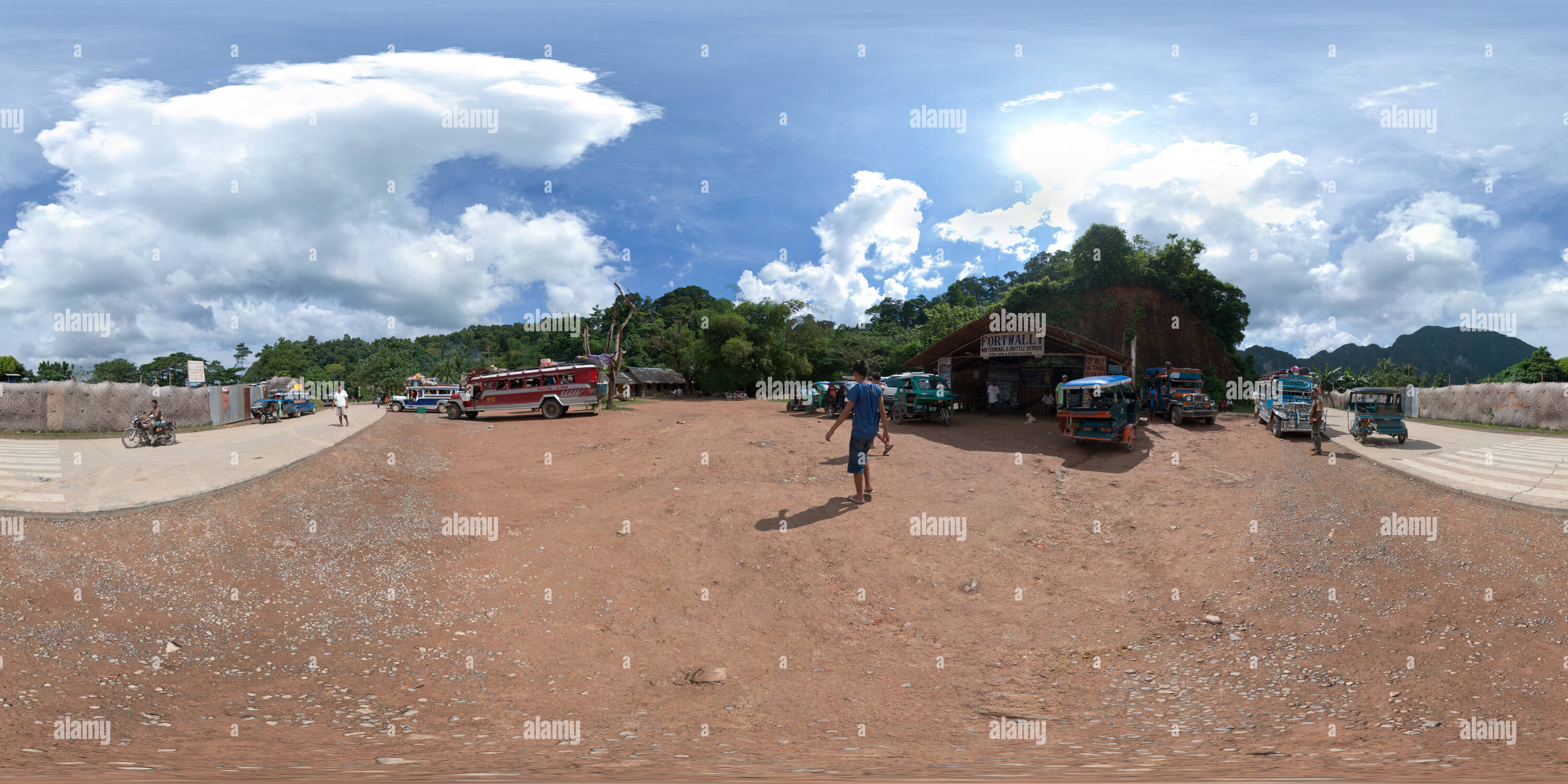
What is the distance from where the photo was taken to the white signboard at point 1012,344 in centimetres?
2156

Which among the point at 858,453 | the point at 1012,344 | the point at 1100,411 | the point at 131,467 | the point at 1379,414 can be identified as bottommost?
the point at 131,467

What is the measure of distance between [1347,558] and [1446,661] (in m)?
2.61

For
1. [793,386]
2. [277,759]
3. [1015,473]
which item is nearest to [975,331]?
[793,386]

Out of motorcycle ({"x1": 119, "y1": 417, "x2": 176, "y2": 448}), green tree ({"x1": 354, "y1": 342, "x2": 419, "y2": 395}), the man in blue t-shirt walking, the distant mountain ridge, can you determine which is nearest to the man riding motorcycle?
motorcycle ({"x1": 119, "y1": 417, "x2": 176, "y2": 448})

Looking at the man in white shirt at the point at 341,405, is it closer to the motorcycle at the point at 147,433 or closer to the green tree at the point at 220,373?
the motorcycle at the point at 147,433

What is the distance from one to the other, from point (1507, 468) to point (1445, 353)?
397 ft

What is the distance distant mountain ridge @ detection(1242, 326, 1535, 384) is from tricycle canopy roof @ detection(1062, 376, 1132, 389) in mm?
96561

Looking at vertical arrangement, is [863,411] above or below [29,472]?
above

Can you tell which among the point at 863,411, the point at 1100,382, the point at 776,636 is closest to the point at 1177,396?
the point at 1100,382

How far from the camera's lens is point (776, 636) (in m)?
6.25

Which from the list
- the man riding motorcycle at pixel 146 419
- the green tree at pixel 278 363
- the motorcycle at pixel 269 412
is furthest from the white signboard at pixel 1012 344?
the green tree at pixel 278 363

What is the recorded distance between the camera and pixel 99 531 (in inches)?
304

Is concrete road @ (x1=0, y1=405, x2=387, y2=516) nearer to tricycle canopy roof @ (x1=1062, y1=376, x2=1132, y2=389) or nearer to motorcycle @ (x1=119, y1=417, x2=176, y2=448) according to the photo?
motorcycle @ (x1=119, y1=417, x2=176, y2=448)

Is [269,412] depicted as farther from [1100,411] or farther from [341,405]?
[1100,411]
